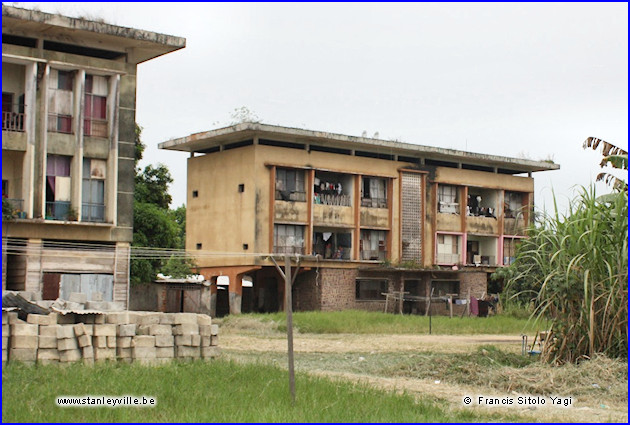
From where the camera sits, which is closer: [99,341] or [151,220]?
[99,341]

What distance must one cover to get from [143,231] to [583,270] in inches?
1021

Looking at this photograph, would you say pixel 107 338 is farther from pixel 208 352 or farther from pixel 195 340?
pixel 208 352

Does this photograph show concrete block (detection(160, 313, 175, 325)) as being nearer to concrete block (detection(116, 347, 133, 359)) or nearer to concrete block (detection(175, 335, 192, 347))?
concrete block (detection(175, 335, 192, 347))

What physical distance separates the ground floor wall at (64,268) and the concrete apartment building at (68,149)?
0.03m

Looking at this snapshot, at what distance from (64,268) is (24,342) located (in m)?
15.2

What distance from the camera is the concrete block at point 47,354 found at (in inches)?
675

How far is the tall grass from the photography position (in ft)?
54.2

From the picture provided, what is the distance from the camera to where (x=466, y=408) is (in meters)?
13.4

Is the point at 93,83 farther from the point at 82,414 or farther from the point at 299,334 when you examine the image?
the point at 82,414

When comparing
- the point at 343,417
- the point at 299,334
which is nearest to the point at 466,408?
the point at 343,417

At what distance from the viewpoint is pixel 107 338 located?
18375mm

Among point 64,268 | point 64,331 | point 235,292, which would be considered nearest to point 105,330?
point 64,331

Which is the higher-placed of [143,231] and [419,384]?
[143,231]

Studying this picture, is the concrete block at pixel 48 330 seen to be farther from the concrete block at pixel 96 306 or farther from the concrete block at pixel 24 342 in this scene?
the concrete block at pixel 96 306
